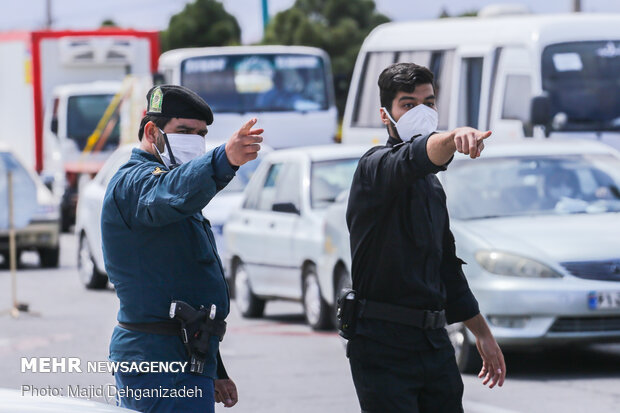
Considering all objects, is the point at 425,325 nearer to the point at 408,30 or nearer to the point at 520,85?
the point at 520,85

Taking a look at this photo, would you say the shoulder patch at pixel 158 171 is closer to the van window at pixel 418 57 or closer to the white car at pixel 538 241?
the white car at pixel 538 241

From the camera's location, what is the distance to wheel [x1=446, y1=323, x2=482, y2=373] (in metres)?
9.81

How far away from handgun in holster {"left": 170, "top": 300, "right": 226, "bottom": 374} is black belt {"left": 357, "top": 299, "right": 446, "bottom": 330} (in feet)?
1.74

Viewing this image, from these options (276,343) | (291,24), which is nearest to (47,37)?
(276,343)

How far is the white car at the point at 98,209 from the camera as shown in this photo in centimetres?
1645

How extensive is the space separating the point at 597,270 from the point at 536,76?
24.7 feet

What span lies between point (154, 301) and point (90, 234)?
491 inches

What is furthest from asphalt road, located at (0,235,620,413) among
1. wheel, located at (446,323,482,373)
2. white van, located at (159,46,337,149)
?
white van, located at (159,46,337,149)

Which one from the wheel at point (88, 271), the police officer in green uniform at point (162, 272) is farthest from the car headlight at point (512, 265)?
the wheel at point (88, 271)

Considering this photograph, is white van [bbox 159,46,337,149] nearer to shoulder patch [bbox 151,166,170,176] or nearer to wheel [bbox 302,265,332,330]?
wheel [bbox 302,265,332,330]

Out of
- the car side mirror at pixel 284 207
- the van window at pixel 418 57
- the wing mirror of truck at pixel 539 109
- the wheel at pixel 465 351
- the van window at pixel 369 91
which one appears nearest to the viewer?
the wheel at pixel 465 351

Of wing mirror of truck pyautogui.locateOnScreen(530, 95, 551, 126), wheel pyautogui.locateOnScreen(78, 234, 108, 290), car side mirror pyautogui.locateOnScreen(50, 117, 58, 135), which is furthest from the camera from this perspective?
car side mirror pyautogui.locateOnScreen(50, 117, 58, 135)

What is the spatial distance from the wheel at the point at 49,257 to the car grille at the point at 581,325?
12.6m

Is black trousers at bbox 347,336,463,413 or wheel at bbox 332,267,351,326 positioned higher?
black trousers at bbox 347,336,463,413
